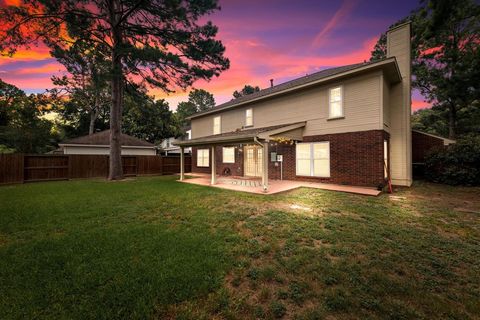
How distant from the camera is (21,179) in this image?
1136 cm

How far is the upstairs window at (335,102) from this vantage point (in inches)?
381

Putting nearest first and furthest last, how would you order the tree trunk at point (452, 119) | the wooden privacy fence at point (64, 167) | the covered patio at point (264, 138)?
the covered patio at point (264, 138) < the wooden privacy fence at point (64, 167) < the tree trunk at point (452, 119)

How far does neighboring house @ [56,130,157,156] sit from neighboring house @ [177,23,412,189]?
1112cm

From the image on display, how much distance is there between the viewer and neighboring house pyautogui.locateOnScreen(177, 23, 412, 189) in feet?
28.6

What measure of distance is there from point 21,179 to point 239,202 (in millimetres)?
13662

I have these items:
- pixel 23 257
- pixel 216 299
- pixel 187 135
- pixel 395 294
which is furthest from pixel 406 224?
pixel 187 135

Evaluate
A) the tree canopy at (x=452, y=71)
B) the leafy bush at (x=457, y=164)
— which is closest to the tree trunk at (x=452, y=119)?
the tree canopy at (x=452, y=71)

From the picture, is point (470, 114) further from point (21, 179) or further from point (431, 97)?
point (21, 179)

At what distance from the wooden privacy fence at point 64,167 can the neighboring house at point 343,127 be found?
18.6ft

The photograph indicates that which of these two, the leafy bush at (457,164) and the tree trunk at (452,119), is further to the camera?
the tree trunk at (452,119)

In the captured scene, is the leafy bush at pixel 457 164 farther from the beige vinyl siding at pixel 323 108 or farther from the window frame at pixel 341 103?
the window frame at pixel 341 103

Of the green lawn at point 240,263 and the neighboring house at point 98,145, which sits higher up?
the neighboring house at point 98,145

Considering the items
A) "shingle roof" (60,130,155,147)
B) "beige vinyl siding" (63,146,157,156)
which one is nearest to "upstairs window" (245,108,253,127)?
"shingle roof" (60,130,155,147)

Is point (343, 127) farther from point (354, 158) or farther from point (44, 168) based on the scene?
point (44, 168)
